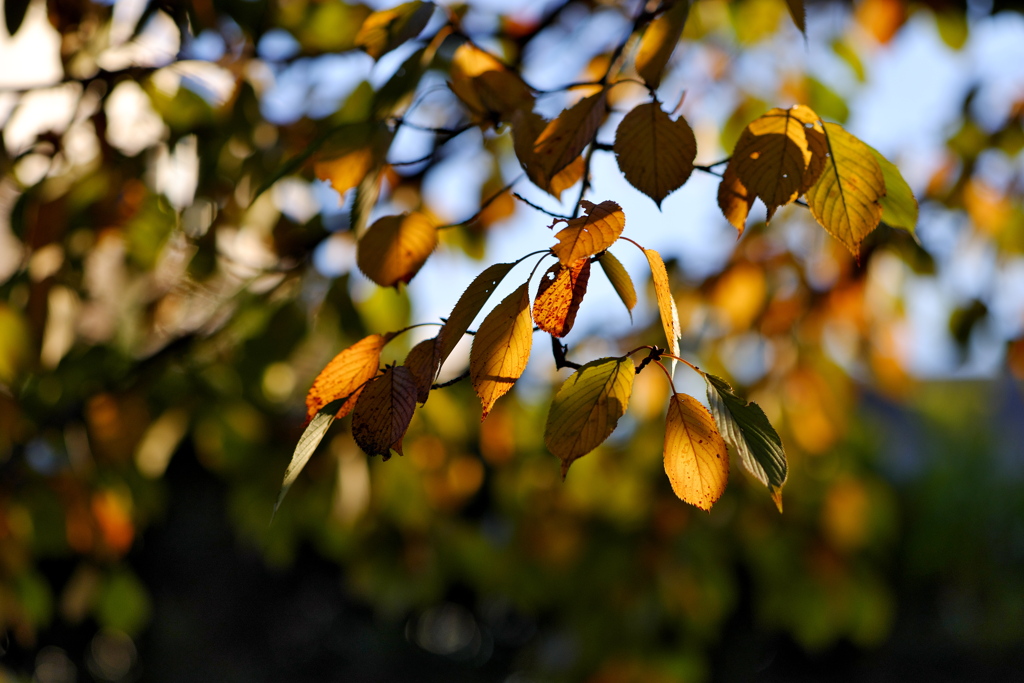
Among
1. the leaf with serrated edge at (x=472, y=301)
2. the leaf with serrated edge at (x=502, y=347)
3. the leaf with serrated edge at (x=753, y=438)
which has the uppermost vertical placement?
the leaf with serrated edge at (x=472, y=301)

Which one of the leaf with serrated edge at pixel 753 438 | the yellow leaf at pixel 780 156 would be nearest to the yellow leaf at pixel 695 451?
the leaf with serrated edge at pixel 753 438

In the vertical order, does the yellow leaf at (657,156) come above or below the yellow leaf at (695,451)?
above

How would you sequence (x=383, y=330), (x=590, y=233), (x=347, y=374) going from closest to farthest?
(x=590, y=233)
(x=347, y=374)
(x=383, y=330)

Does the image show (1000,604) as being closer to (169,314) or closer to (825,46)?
(825,46)

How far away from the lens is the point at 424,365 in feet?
1.54

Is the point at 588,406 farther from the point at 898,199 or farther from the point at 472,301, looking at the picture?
the point at 898,199

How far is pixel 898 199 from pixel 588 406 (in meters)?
0.27

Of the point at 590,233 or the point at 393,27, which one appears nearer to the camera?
the point at 590,233

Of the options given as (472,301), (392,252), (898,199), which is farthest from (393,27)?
(898,199)

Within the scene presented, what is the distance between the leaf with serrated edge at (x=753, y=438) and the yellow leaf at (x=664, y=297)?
0.04 m

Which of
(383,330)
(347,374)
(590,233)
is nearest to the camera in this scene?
(590,233)

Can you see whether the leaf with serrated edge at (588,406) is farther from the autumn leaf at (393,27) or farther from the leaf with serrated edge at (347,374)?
the autumn leaf at (393,27)

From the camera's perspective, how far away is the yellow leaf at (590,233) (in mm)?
397

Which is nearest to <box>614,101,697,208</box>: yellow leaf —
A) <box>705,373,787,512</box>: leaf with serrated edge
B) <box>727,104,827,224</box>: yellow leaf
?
<box>727,104,827,224</box>: yellow leaf
